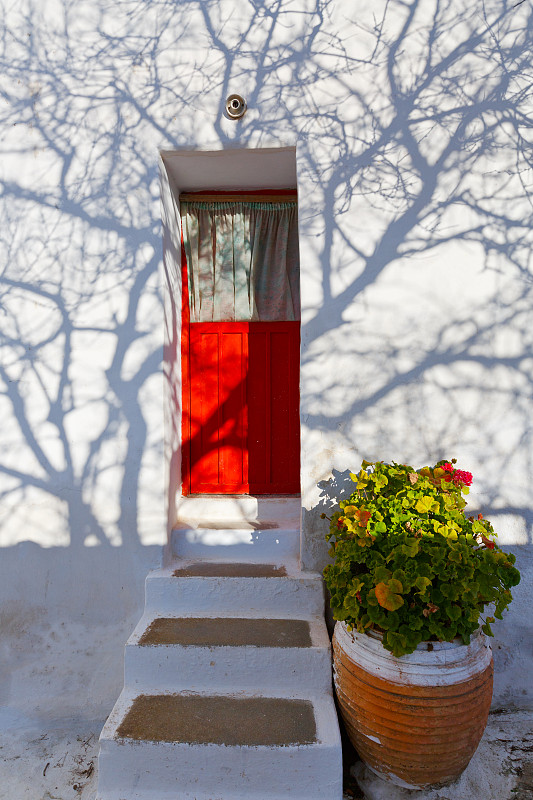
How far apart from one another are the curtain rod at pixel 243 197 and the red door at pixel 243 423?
0.99 meters

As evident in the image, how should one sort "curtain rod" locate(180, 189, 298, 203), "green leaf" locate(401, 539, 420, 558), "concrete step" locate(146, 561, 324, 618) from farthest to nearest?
1. "curtain rod" locate(180, 189, 298, 203)
2. "concrete step" locate(146, 561, 324, 618)
3. "green leaf" locate(401, 539, 420, 558)

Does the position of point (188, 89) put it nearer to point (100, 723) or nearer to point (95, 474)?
point (95, 474)

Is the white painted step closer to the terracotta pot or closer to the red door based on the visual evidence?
the red door

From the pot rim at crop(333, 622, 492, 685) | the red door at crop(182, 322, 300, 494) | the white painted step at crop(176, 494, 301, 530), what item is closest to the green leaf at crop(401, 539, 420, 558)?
the pot rim at crop(333, 622, 492, 685)

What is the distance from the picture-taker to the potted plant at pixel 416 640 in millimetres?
2404

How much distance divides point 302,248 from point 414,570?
215 centimetres

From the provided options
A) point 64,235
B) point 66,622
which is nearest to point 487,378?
point 64,235

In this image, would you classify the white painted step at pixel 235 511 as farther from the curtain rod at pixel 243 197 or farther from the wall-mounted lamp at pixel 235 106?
the wall-mounted lamp at pixel 235 106

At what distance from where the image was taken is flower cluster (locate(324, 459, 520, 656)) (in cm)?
241

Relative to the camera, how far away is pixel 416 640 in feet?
7.80

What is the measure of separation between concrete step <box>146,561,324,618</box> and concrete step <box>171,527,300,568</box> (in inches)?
11.8

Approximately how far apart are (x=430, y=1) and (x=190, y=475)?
12.5ft

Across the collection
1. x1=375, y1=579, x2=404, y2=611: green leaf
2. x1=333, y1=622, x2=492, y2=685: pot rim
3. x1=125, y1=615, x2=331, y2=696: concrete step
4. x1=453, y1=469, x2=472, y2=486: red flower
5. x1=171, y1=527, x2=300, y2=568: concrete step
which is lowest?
x1=125, y1=615, x2=331, y2=696: concrete step

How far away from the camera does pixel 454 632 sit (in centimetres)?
242
